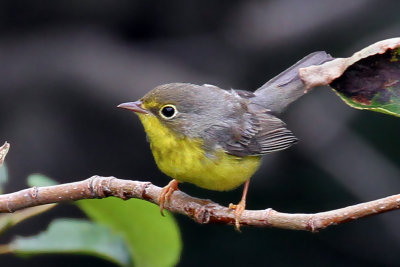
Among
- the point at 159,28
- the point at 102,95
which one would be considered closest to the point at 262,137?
the point at 102,95

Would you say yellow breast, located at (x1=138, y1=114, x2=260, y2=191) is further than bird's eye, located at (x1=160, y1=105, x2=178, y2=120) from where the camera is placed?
No

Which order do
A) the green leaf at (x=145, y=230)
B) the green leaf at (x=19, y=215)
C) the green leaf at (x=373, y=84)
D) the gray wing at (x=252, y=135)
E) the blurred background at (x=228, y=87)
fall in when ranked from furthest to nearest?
the blurred background at (x=228, y=87)
the gray wing at (x=252, y=135)
the green leaf at (x=145, y=230)
the green leaf at (x=19, y=215)
the green leaf at (x=373, y=84)

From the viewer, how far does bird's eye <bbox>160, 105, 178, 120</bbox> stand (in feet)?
13.2

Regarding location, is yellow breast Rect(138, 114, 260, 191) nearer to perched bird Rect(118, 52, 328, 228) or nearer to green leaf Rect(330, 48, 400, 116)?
perched bird Rect(118, 52, 328, 228)

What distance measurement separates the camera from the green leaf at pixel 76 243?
2924 millimetres

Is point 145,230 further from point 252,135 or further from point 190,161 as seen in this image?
point 252,135

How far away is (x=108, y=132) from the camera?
23.6ft

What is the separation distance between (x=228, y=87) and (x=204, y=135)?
8.23 feet

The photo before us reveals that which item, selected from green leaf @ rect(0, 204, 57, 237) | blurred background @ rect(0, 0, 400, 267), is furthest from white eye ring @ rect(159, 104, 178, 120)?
blurred background @ rect(0, 0, 400, 267)

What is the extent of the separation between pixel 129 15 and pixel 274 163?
6.72 ft

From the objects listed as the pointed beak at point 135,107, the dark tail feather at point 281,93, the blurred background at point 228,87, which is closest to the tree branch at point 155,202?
the pointed beak at point 135,107

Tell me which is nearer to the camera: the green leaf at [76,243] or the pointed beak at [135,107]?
the green leaf at [76,243]

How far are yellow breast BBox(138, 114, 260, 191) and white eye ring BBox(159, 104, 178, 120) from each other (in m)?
0.05

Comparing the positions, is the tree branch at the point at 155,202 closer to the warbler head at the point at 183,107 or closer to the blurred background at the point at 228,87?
the warbler head at the point at 183,107
